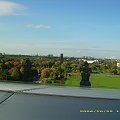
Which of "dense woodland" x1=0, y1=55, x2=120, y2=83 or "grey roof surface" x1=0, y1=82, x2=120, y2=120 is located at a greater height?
"grey roof surface" x1=0, y1=82, x2=120, y2=120

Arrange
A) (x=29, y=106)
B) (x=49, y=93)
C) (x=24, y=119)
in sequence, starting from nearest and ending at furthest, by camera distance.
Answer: (x=24, y=119), (x=29, y=106), (x=49, y=93)

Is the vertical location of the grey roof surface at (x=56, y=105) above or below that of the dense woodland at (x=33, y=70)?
above

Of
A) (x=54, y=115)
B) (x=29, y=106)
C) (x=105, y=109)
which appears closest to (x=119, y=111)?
(x=105, y=109)

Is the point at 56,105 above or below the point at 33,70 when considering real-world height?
above

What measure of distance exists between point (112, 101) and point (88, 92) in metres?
0.72

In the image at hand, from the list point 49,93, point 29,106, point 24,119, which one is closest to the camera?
point 24,119

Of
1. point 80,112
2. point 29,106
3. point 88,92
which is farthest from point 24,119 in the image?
point 88,92

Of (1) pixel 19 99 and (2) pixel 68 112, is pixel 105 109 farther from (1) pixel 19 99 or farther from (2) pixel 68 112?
(1) pixel 19 99

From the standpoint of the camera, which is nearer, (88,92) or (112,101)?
(112,101)

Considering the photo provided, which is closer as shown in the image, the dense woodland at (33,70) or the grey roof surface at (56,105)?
the grey roof surface at (56,105)

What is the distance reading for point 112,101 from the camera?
15.9 feet

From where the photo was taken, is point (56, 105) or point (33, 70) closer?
point (56, 105)

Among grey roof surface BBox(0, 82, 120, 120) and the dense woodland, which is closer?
grey roof surface BBox(0, 82, 120, 120)

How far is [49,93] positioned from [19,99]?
1.52ft
